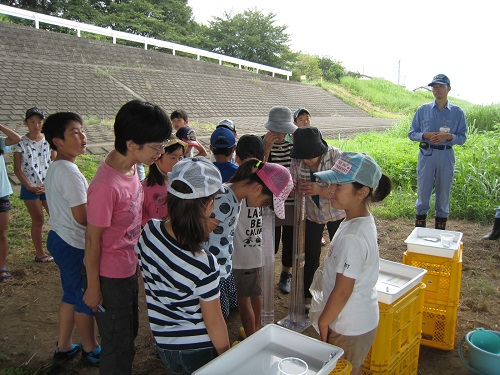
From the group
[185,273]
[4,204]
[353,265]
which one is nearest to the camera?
[185,273]

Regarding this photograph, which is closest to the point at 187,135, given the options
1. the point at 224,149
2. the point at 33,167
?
the point at 224,149

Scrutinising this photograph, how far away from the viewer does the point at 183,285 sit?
4.75ft

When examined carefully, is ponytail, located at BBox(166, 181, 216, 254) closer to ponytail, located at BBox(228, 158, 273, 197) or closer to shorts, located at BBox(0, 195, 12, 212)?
ponytail, located at BBox(228, 158, 273, 197)

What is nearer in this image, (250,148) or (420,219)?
(250,148)

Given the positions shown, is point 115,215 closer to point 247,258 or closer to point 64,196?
point 64,196

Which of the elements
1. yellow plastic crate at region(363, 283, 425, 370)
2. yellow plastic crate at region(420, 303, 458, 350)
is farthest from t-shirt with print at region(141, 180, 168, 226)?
yellow plastic crate at region(420, 303, 458, 350)

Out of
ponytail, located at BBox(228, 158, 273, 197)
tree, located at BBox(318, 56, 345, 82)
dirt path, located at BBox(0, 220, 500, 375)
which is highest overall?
tree, located at BBox(318, 56, 345, 82)

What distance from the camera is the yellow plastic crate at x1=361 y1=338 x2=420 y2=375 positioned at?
6.66 feet

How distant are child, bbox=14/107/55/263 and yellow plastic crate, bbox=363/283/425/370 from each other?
322 centimetres

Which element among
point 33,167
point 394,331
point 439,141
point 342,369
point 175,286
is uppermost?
point 439,141

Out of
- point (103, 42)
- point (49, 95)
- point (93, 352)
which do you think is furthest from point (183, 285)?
point (103, 42)

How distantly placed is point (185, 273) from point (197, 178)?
1.10 feet

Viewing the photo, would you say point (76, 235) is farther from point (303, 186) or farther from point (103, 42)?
point (103, 42)

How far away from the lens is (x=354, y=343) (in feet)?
6.02
